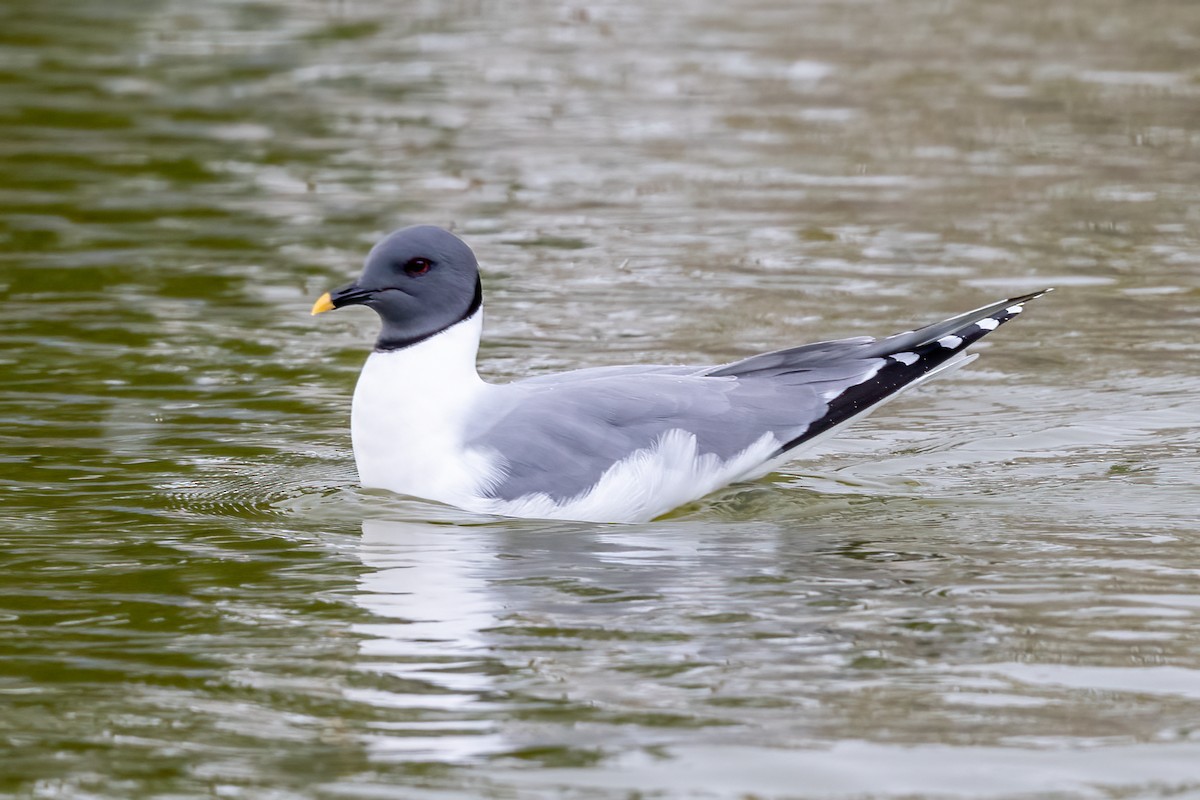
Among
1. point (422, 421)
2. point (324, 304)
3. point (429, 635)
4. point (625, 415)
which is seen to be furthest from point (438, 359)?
point (429, 635)

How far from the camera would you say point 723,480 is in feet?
26.0

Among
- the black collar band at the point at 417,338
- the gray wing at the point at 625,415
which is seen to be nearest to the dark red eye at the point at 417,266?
the black collar band at the point at 417,338

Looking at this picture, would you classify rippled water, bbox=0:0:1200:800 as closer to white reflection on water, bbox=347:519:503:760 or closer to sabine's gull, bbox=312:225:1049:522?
white reflection on water, bbox=347:519:503:760

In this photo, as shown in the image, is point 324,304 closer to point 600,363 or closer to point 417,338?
point 417,338

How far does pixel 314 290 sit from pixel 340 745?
6765 millimetres

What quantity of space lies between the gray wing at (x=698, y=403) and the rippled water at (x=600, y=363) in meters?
0.30

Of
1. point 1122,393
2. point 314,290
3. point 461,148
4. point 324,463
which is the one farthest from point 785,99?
point 324,463

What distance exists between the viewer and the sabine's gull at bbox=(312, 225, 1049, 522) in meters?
7.50

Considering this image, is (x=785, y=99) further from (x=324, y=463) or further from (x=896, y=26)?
(x=324, y=463)

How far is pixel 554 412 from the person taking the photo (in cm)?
757

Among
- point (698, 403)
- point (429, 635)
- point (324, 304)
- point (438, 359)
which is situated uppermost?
point (324, 304)

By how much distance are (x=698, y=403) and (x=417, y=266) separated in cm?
121

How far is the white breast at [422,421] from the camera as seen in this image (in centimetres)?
749

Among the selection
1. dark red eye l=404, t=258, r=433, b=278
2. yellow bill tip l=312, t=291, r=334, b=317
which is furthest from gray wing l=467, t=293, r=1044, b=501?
yellow bill tip l=312, t=291, r=334, b=317
